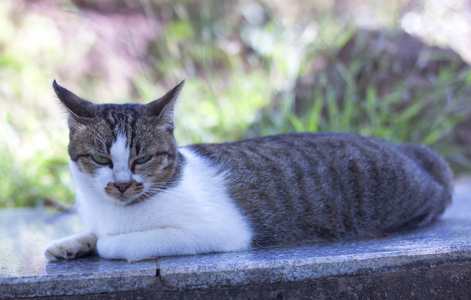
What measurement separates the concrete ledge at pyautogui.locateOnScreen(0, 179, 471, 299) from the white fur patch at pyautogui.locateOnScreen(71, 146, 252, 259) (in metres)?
0.08

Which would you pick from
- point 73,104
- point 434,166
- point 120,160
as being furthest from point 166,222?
point 434,166

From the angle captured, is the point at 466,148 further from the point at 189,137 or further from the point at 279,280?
the point at 279,280

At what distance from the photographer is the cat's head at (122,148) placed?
180 centimetres

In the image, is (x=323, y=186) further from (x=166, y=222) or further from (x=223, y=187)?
(x=166, y=222)

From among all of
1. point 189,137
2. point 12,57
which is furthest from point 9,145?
point 189,137

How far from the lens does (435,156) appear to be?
2803mm

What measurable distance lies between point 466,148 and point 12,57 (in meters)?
5.56

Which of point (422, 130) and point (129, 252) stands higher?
point (422, 130)

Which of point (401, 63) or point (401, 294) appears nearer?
point (401, 294)

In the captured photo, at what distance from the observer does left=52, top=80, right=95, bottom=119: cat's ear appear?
73.4 inches

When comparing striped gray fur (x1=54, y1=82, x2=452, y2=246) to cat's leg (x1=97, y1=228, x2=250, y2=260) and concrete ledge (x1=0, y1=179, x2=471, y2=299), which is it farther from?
concrete ledge (x1=0, y1=179, x2=471, y2=299)

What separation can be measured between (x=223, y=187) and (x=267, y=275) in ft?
2.23

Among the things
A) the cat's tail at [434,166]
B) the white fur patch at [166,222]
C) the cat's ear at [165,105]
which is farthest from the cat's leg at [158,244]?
A: the cat's tail at [434,166]

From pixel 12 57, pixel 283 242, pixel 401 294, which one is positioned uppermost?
pixel 12 57
